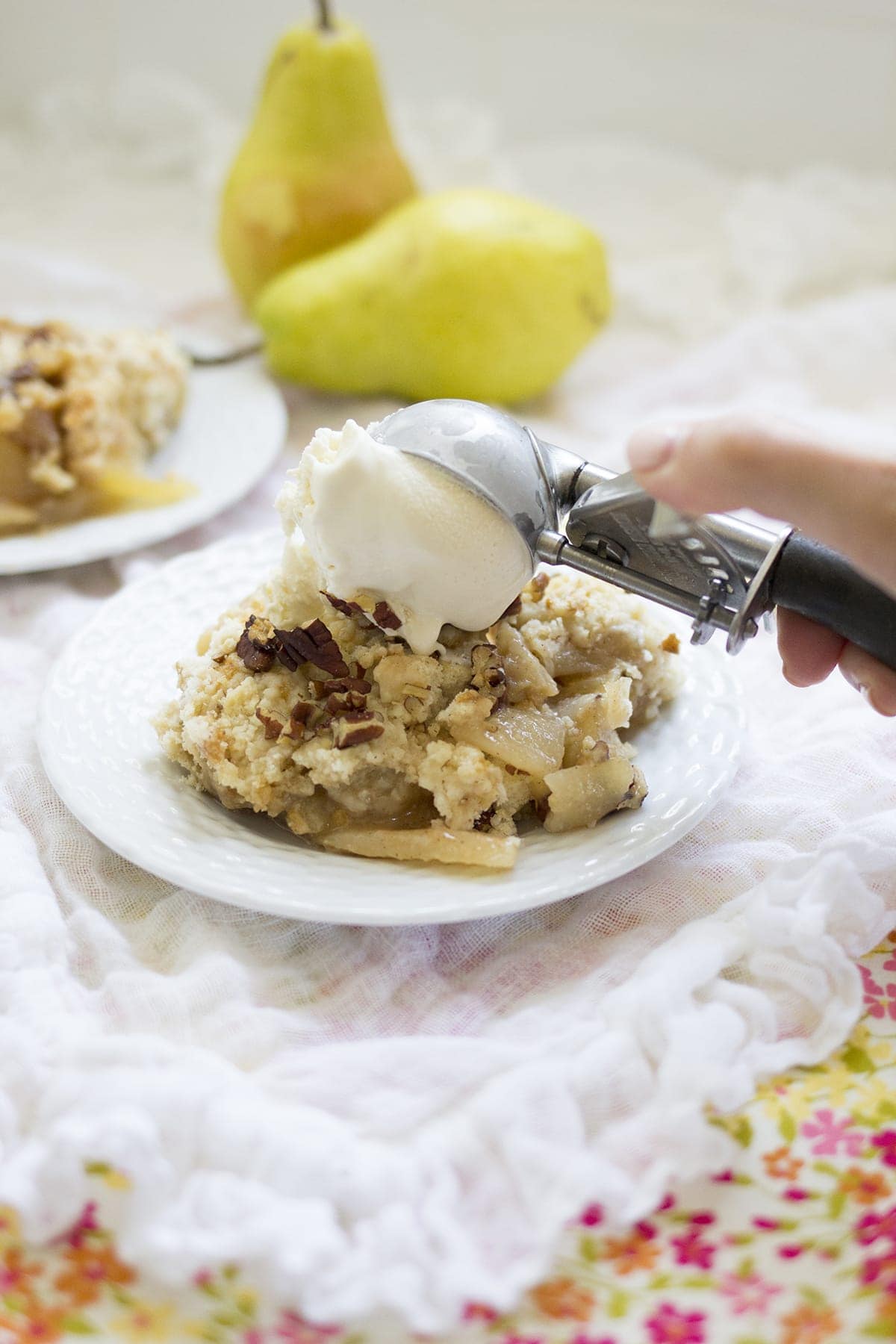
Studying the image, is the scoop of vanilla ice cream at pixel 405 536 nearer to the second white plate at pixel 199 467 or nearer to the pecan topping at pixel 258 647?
the pecan topping at pixel 258 647

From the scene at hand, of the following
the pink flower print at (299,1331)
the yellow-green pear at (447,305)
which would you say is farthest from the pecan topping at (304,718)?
the yellow-green pear at (447,305)

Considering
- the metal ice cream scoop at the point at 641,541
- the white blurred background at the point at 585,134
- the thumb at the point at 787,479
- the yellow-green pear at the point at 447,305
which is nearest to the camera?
the thumb at the point at 787,479

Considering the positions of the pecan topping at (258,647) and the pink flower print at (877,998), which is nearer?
the pink flower print at (877,998)

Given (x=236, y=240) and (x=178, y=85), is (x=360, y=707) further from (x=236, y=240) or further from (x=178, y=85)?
(x=178, y=85)

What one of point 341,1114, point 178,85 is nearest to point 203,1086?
point 341,1114

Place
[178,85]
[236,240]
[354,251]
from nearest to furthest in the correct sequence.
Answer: [354,251] < [236,240] < [178,85]

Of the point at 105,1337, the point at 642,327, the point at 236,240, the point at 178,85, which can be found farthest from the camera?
the point at 178,85
